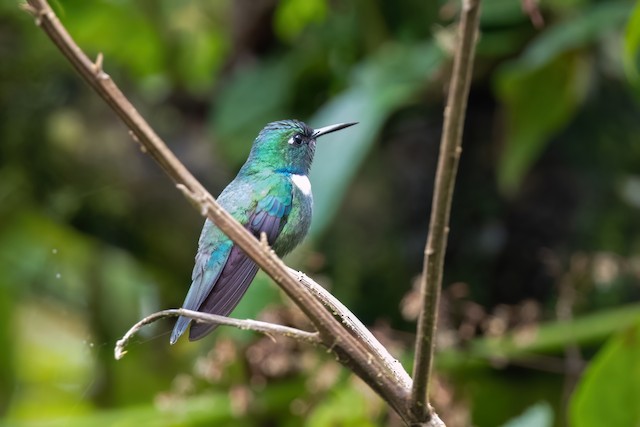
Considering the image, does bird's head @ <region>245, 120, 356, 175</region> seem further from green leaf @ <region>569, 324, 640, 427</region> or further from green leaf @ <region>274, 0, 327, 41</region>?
green leaf @ <region>274, 0, 327, 41</region>

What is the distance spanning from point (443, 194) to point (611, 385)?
1523 millimetres

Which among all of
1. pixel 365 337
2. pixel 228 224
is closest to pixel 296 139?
pixel 365 337

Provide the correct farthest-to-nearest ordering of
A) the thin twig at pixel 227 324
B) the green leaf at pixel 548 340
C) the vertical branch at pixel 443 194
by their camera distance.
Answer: the green leaf at pixel 548 340, the thin twig at pixel 227 324, the vertical branch at pixel 443 194

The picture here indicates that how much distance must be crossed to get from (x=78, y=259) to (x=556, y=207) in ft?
6.38

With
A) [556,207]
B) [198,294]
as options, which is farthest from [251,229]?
[556,207]

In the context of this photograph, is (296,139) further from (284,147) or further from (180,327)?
(180,327)

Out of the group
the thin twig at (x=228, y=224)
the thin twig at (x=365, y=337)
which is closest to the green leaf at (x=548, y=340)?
the thin twig at (x=365, y=337)

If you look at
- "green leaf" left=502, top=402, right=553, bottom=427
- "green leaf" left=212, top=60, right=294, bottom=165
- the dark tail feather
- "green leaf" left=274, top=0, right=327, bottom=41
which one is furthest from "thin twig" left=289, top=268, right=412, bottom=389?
"green leaf" left=274, top=0, right=327, bottom=41

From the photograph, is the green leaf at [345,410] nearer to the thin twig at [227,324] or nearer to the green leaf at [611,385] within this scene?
the green leaf at [611,385]

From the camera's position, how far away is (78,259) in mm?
4086

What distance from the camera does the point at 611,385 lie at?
2289 millimetres

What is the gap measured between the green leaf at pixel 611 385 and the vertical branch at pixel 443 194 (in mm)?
1271

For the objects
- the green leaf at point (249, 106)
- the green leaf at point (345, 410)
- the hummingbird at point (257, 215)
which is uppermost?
the green leaf at point (249, 106)

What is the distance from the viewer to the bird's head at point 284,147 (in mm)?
1563
